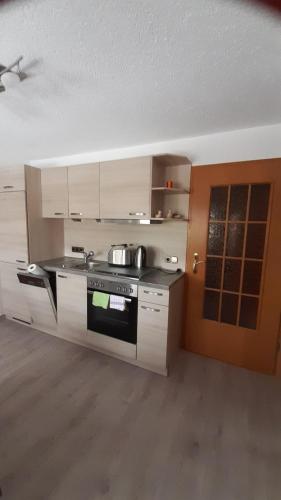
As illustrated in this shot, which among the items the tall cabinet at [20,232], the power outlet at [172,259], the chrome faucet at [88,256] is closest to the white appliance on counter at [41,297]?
the tall cabinet at [20,232]

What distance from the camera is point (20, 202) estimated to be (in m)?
2.42

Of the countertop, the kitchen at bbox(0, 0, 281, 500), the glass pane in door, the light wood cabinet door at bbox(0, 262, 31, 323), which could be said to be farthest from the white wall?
the light wood cabinet door at bbox(0, 262, 31, 323)

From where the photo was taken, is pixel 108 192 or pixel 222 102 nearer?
pixel 222 102

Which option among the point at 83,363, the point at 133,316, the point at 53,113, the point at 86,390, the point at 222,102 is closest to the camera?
the point at 222,102

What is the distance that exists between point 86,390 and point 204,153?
236 cm

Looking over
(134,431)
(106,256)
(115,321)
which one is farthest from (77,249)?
(134,431)

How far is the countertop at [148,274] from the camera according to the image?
6.17 feet

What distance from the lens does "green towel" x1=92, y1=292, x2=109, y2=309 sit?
2088 millimetres

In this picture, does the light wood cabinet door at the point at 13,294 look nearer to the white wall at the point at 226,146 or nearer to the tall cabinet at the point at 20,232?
the tall cabinet at the point at 20,232

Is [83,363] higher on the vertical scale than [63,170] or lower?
lower

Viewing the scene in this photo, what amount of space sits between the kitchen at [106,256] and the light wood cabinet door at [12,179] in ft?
0.05

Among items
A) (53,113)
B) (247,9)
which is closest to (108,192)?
(53,113)

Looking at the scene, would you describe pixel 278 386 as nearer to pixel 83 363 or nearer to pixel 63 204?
pixel 83 363

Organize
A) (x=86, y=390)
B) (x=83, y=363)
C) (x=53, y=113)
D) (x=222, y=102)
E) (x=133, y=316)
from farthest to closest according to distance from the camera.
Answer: (x=83, y=363) → (x=133, y=316) → (x=86, y=390) → (x=53, y=113) → (x=222, y=102)
